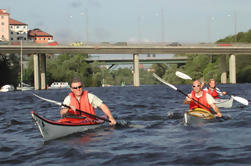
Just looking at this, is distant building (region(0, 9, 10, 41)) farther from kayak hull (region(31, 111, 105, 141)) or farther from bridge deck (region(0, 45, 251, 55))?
kayak hull (region(31, 111, 105, 141))

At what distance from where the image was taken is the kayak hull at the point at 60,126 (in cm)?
1020

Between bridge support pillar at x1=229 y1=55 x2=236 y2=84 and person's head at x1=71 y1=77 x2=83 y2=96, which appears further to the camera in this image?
bridge support pillar at x1=229 y1=55 x2=236 y2=84

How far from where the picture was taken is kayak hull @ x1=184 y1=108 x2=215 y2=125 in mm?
13545

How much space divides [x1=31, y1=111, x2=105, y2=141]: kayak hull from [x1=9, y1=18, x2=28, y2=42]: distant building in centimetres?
15402

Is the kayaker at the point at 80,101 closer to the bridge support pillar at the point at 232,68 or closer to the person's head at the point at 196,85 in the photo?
the person's head at the point at 196,85

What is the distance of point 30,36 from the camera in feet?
557

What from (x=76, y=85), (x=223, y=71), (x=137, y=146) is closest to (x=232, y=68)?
(x=223, y=71)

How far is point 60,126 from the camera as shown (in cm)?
1084

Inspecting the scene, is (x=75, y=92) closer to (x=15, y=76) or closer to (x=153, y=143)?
(x=153, y=143)

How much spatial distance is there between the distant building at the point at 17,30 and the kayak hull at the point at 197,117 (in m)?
153

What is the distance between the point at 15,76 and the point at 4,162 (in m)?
75.9

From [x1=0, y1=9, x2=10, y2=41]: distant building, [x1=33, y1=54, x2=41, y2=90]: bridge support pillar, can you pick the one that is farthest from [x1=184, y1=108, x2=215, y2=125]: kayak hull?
[x1=0, y1=9, x2=10, y2=41]: distant building

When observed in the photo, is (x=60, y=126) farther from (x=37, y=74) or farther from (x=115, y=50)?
(x=115, y=50)

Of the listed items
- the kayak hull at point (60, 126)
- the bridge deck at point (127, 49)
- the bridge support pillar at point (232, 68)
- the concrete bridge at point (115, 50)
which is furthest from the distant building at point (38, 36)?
the kayak hull at point (60, 126)
